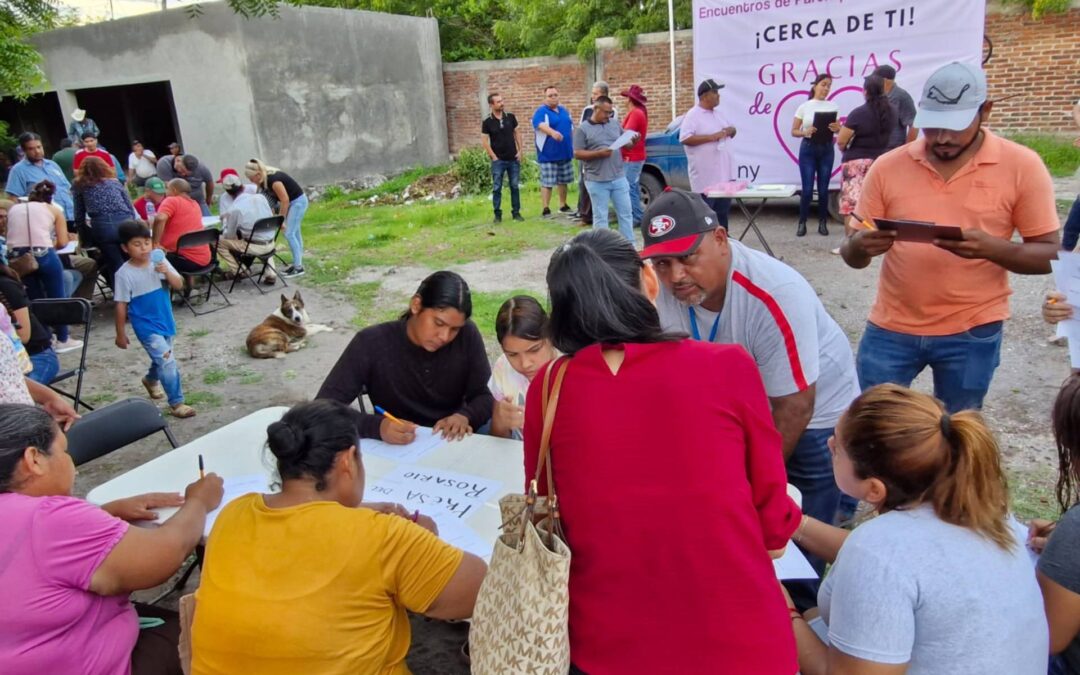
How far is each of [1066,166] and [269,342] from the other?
10.7m

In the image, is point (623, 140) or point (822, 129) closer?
point (822, 129)

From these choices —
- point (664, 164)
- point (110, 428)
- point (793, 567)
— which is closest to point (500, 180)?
point (664, 164)

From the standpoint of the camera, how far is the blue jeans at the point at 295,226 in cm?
912

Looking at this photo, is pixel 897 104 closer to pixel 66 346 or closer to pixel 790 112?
pixel 790 112

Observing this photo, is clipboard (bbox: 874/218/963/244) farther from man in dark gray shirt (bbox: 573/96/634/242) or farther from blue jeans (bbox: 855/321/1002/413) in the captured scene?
man in dark gray shirt (bbox: 573/96/634/242)

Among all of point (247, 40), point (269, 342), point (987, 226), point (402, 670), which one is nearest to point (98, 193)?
point (269, 342)

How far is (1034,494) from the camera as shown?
343 cm

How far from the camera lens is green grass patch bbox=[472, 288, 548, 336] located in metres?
6.61

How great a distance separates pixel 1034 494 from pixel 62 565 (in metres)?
3.84

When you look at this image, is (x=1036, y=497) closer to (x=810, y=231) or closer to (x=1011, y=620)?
(x=1011, y=620)

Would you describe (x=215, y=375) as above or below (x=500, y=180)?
below

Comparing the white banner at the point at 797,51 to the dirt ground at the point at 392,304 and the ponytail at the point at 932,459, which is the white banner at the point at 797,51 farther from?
the ponytail at the point at 932,459

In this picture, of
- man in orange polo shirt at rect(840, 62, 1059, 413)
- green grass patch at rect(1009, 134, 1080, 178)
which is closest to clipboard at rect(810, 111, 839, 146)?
green grass patch at rect(1009, 134, 1080, 178)

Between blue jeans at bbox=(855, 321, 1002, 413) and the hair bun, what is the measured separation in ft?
6.72
